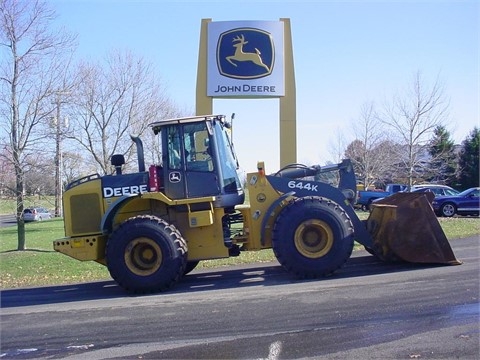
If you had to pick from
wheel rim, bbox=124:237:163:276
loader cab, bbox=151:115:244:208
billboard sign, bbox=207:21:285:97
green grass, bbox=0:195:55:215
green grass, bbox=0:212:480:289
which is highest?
billboard sign, bbox=207:21:285:97

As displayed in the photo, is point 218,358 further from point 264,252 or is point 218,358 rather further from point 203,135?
point 264,252

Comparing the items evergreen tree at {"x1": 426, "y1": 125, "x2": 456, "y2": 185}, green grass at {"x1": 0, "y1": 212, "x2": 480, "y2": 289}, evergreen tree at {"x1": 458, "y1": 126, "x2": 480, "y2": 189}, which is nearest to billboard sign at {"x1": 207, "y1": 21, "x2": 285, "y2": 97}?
green grass at {"x1": 0, "y1": 212, "x2": 480, "y2": 289}

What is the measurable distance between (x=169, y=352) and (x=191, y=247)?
4014mm

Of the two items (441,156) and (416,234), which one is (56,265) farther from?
(441,156)

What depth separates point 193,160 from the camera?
9828mm

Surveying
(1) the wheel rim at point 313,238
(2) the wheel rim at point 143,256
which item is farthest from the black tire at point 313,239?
(2) the wheel rim at point 143,256

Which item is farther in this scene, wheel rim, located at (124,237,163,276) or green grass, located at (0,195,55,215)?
green grass, located at (0,195,55,215)

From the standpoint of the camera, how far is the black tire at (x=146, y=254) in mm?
9227

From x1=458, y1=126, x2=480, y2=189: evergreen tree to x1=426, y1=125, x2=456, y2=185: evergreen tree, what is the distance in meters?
3.44

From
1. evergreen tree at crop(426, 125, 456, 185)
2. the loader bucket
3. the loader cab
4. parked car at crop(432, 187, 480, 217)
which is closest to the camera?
the loader bucket

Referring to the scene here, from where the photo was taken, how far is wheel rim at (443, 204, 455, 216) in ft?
84.4

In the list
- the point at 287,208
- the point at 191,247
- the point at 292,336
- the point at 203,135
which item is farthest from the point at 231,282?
the point at 292,336

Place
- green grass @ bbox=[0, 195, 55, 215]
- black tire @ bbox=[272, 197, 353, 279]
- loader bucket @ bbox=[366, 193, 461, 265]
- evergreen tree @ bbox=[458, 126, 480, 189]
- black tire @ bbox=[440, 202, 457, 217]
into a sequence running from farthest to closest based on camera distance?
evergreen tree @ bbox=[458, 126, 480, 189]
black tire @ bbox=[440, 202, 457, 217]
green grass @ bbox=[0, 195, 55, 215]
loader bucket @ bbox=[366, 193, 461, 265]
black tire @ bbox=[272, 197, 353, 279]

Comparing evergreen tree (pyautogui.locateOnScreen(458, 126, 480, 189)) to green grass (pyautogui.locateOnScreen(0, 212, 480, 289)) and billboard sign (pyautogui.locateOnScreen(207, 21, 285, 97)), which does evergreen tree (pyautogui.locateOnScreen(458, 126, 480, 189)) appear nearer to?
green grass (pyautogui.locateOnScreen(0, 212, 480, 289))
